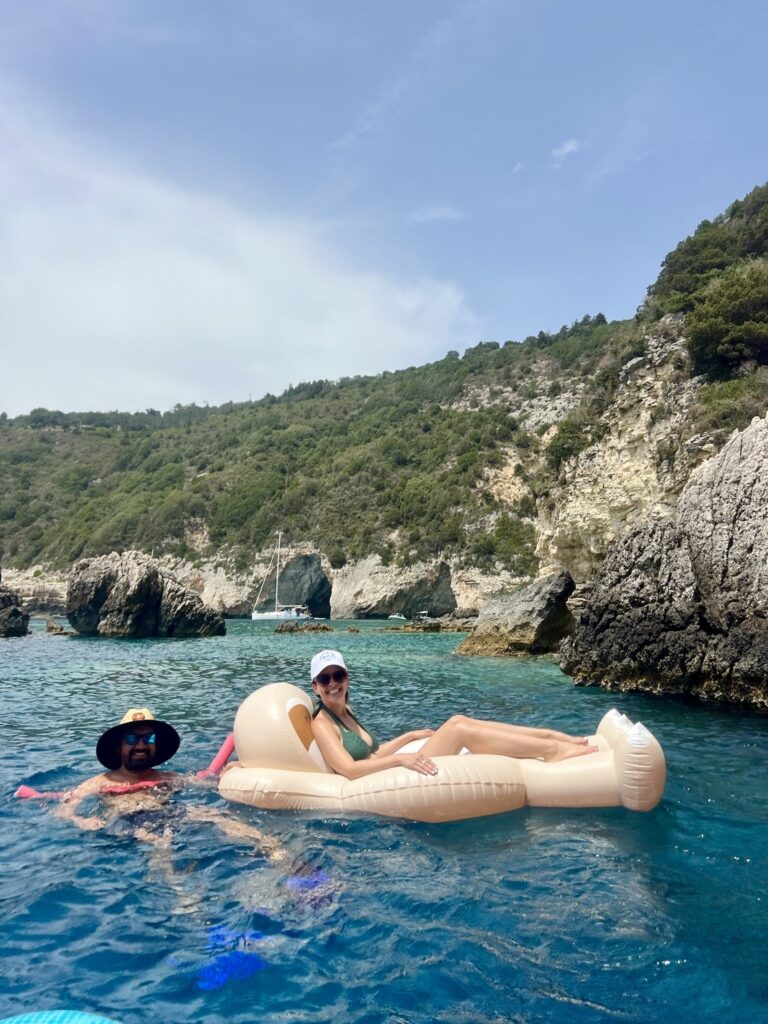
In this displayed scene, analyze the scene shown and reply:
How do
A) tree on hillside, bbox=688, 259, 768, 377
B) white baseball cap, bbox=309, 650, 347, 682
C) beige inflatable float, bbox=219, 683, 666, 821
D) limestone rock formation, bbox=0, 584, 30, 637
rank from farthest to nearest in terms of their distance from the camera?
limestone rock formation, bbox=0, 584, 30, 637 < tree on hillside, bbox=688, 259, 768, 377 < white baseball cap, bbox=309, 650, 347, 682 < beige inflatable float, bbox=219, 683, 666, 821

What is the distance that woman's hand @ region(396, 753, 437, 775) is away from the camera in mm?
6027

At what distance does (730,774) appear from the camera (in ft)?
25.4

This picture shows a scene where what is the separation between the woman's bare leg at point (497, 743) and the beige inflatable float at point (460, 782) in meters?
0.14

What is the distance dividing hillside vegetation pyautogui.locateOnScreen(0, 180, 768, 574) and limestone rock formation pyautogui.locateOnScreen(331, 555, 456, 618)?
1.43m

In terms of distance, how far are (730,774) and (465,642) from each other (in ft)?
56.1

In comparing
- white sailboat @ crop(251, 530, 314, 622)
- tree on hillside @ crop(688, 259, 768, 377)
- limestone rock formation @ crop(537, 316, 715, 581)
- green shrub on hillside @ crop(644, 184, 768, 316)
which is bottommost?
white sailboat @ crop(251, 530, 314, 622)

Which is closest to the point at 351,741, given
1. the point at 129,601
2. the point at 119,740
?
the point at 119,740

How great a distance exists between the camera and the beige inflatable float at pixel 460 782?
5977 mm

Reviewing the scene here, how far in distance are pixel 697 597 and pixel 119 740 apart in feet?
33.0

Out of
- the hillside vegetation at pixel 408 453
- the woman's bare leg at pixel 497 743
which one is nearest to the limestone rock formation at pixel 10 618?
the hillside vegetation at pixel 408 453

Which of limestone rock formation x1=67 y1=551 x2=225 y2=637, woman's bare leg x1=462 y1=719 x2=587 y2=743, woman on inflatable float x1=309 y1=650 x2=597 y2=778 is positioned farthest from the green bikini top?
limestone rock formation x1=67 y1=551 x2=225 y2=637

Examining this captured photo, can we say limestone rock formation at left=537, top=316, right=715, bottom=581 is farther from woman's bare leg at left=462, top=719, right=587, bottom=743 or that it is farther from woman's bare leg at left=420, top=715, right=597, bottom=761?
woman's bare leg at left=420, top=715, right=597, bottom=761

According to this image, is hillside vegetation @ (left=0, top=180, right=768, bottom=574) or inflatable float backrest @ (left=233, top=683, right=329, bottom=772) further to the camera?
hillside vegetation @ (left=0, top=180, right=768, bottom=574)

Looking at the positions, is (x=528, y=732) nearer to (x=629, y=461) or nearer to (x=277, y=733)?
(x=277, y=733)
